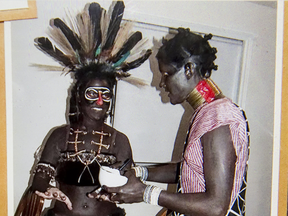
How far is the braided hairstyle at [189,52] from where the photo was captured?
3.08 ft

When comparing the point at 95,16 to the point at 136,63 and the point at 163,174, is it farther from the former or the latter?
the point at 163,174

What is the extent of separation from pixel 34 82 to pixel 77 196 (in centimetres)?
42

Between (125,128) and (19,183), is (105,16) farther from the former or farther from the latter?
(19,183)

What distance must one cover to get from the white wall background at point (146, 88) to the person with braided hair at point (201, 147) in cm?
18

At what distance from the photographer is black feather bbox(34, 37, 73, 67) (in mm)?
1048

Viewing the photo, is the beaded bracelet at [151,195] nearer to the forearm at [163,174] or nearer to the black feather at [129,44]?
the forearm at [163,174]

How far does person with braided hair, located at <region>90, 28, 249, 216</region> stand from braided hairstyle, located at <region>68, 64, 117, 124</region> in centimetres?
18

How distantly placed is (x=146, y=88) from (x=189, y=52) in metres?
0.29

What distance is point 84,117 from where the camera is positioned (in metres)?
1.06

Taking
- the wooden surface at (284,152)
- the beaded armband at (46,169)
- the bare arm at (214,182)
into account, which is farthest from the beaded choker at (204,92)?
the beaded armband at (46,169)

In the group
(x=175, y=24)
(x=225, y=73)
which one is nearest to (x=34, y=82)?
(x=175, y=24)

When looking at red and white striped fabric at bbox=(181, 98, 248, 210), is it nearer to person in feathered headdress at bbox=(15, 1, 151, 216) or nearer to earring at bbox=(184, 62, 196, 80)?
earring at bbox=(184, 62, 196, 80)

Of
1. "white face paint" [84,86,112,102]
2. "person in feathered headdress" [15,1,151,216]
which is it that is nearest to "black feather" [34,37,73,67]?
"person in feathered headdress" [15,1,151,216]

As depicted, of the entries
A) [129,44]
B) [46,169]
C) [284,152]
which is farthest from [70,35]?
[284,152]
